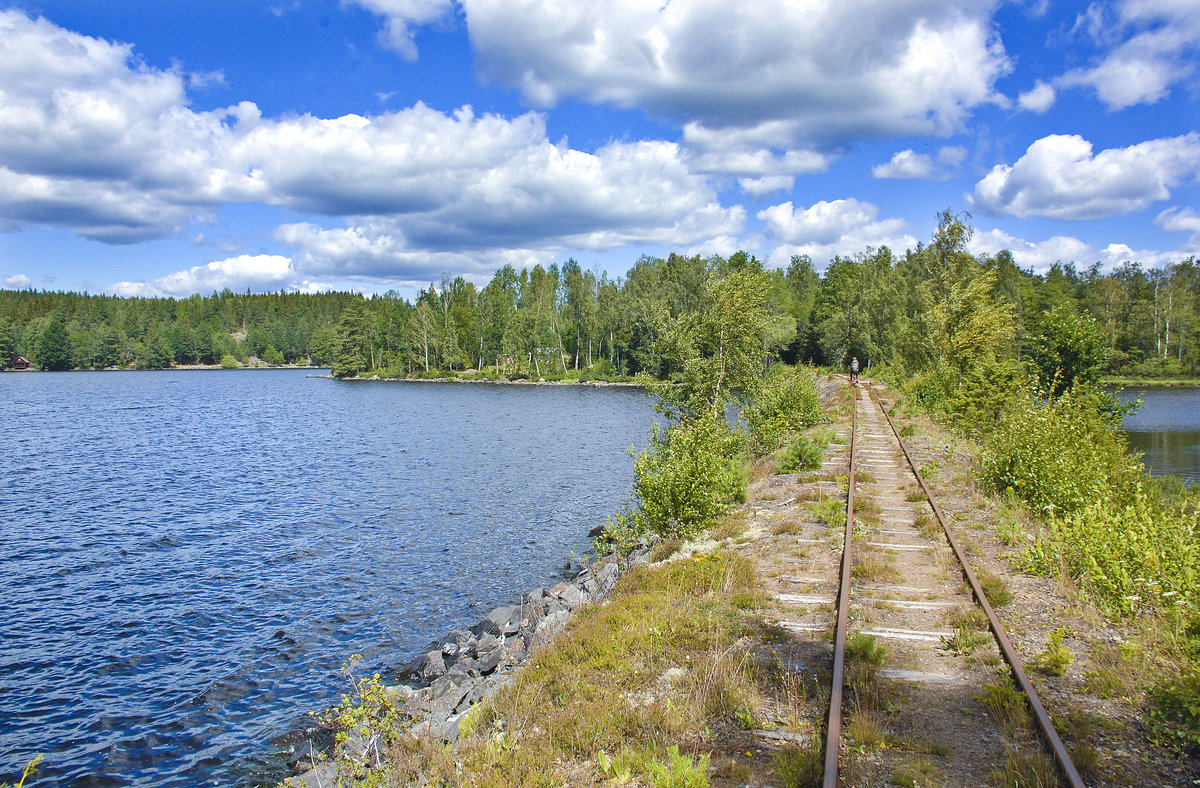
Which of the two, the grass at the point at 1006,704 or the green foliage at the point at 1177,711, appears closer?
the green foliage at the point at 1177,711

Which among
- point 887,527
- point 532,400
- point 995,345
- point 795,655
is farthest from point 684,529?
point 532,400

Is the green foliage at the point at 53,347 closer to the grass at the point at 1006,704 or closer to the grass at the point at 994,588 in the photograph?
the grass at the point at 994,588

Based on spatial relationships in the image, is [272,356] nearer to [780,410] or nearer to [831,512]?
[780,410]

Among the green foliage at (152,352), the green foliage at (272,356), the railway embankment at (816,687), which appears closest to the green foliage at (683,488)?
the railway embankment at (816,687)

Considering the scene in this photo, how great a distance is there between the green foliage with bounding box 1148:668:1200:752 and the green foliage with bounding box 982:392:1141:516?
670 cm

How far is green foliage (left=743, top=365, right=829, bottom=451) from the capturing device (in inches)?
1150

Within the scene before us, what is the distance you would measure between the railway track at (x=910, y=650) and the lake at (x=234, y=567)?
9.43 meters

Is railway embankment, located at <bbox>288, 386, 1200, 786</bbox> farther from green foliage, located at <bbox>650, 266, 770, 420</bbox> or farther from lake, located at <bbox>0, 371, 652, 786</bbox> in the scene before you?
green foliage, located at <bbox>650, 266, 770, 420</bbox>

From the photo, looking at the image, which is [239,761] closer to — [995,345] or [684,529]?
[684,529]

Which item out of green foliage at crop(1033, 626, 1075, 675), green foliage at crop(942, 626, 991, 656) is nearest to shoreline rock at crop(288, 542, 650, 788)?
green foliage at crop(942, 626, 991, 656)

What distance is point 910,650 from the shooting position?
8281 mm

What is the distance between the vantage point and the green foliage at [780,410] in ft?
95.8

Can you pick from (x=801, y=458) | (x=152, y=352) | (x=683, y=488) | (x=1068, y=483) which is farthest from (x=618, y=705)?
(x=152, y=352)

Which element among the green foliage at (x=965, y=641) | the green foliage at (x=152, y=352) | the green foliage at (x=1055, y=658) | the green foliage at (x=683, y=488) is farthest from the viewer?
the green foliage at (x=152, y=352)
